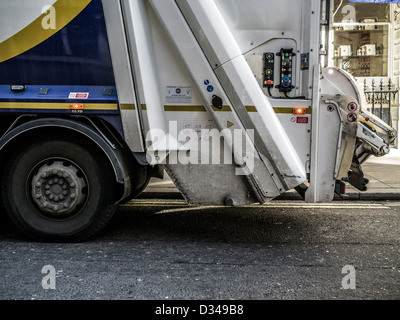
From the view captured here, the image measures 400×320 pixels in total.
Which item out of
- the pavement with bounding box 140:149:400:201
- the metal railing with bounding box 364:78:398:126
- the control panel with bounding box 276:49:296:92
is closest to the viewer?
the control panel with bounding box 276:49:296:92

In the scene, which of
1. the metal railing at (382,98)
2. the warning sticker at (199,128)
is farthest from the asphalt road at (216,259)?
the metal railing at (382,98)

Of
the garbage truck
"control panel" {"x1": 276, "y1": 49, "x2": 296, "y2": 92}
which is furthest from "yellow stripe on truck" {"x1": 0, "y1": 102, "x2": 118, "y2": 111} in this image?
"control panel" {"x1": 276, "y1": 49, "x2": 296, "y2": 92}

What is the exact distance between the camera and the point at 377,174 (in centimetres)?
880

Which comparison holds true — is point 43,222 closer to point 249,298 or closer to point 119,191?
point 119,191

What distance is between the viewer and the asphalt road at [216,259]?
357cm

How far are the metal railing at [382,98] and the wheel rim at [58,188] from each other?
31.9ft

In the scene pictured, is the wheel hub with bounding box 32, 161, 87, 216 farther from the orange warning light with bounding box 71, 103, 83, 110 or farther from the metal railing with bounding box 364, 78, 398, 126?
the metal railing with bounding box 364, 78, 398, 126

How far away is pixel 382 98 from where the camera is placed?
→ 12.4 metres

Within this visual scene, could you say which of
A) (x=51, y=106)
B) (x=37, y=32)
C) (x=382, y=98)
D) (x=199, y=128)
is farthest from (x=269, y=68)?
(x=382, y=98)

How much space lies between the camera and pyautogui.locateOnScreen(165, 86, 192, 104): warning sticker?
436 centimetres

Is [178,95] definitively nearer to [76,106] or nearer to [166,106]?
[166,106]

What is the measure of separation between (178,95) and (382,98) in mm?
9542

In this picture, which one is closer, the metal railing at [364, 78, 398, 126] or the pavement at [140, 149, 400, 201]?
the pavement at [140, 149, 400, 201]

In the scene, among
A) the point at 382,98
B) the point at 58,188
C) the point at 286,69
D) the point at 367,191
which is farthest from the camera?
the point at 382,98
